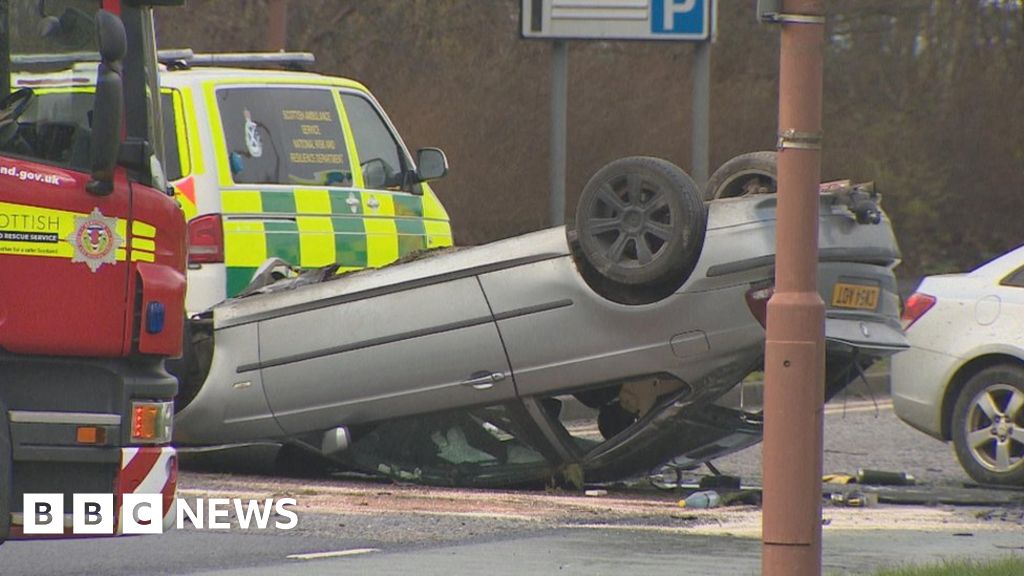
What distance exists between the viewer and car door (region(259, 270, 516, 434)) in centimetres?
921

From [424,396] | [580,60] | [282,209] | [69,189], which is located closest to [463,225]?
[580,60]

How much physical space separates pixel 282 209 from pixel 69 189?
4.76 metres

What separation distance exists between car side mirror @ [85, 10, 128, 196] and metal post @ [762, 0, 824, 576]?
196 cm

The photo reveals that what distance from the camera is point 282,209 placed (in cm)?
1088

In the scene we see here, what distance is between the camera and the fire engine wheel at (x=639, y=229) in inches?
342

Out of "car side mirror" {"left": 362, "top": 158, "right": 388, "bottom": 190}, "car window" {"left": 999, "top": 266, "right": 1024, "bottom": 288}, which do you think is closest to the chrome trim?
"car side mirror" {"left": 362, "top": 158, "right": 388, "bottom": 190}

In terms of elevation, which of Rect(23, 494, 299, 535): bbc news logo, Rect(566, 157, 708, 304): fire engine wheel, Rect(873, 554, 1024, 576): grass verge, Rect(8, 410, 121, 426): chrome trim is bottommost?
Rect(873, 554, 1024, 576): grass verge

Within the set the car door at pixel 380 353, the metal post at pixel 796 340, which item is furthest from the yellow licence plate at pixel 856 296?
the metal post at pixel 796 340

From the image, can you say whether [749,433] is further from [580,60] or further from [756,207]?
[580,60]

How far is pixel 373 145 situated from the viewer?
11.8 m

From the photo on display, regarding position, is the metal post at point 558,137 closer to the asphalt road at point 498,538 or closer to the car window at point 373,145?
the car window at point 373,145

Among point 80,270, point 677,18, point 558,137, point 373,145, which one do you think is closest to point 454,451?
point 373,145

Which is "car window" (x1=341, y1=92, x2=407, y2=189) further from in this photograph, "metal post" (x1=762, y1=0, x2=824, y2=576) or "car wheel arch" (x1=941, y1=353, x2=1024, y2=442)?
"metal post" (x1=762, y1=0, x2=824, y2=576)

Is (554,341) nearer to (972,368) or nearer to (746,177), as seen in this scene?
(746,177)
